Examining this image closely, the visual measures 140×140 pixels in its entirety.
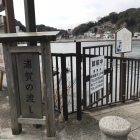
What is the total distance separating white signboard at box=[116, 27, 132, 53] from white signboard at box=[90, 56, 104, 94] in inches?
58.7

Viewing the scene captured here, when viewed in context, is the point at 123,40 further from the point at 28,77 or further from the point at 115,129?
the point at 115,129

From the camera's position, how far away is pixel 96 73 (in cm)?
370

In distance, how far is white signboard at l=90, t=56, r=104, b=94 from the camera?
357 cm

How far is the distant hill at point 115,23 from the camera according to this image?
225 ft

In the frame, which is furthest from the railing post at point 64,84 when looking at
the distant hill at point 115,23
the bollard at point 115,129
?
the distant hill at point 115,23

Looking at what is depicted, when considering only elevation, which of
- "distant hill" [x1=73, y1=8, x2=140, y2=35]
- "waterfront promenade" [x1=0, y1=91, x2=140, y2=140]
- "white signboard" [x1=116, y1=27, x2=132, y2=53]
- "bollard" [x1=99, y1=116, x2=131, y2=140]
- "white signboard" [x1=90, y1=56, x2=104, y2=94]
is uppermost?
"distant hill" [x1=73, y1=8, x2=140, y2=35]

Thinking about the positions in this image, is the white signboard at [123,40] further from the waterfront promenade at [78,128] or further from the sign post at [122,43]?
the waterfront promenade at [78,128]

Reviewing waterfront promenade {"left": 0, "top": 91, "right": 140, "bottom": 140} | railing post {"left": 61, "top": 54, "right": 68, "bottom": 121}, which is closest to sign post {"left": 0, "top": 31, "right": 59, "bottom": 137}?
waterfront promenade {"left": 0, "top": 91, "right": 140, "bottom": 140}

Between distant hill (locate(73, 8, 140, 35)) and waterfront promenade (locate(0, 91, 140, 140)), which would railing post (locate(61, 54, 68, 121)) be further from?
distant hill (locate(73, 8, 140, 35))

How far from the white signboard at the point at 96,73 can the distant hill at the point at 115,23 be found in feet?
173

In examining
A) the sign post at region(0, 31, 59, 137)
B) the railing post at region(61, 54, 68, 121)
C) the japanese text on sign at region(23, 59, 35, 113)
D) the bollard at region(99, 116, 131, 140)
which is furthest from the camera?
the railing post at region(61, 54, 68, 121)

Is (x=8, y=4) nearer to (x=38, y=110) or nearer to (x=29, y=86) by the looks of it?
(x=29, y=86)

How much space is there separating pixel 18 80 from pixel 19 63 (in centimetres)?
28

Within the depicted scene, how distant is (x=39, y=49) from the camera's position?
8.80 feet
